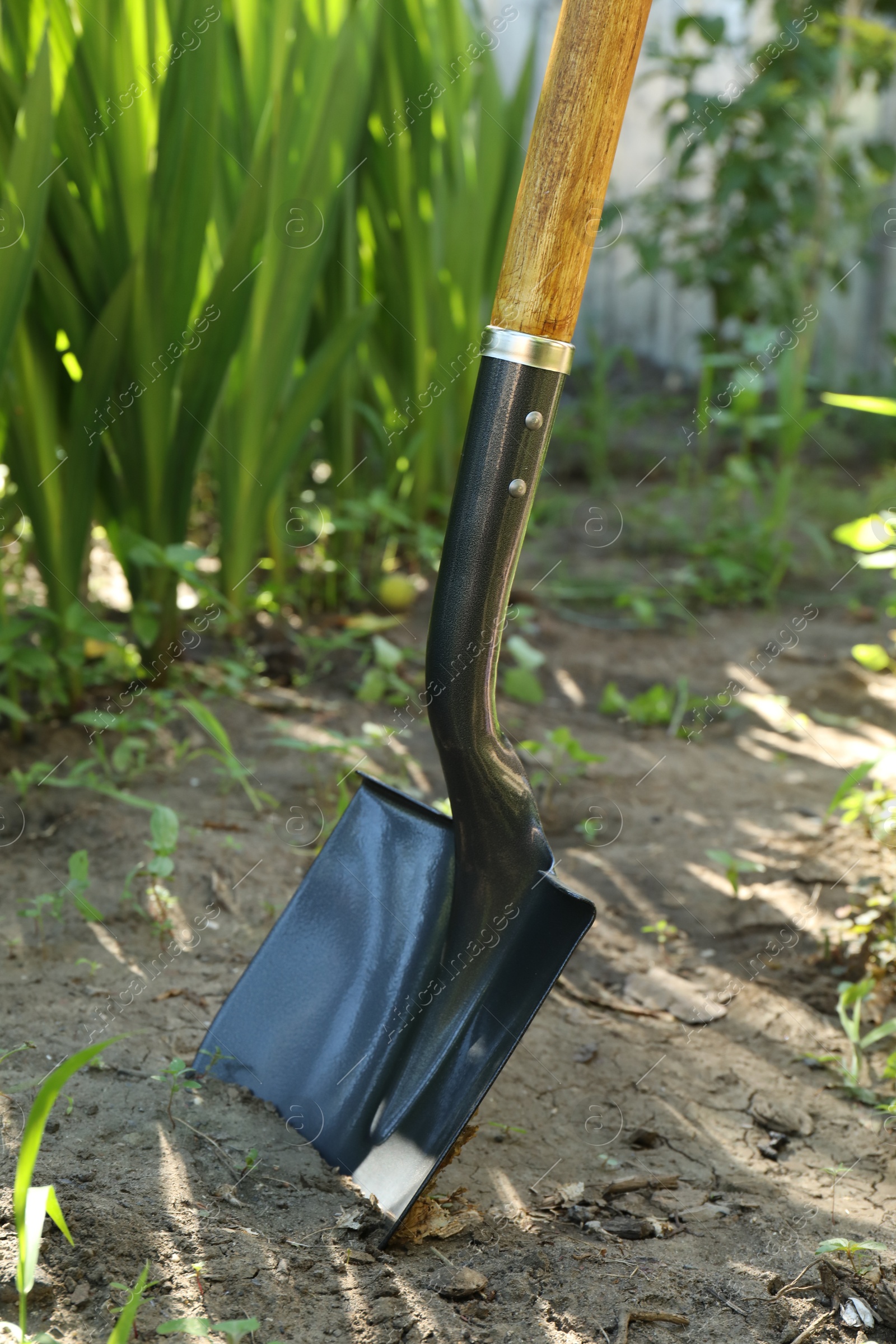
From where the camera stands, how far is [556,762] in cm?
183

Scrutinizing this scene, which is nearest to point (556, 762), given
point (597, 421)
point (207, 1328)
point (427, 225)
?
point (207, 1328)

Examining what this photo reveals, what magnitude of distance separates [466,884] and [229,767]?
73cm

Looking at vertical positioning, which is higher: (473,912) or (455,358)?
(455,358)

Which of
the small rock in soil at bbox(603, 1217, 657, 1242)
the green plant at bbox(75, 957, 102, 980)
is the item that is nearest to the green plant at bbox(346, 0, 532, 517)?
the green plant at bbox(75, 957, 102, 980)

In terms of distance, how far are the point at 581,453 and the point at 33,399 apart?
2.68 m

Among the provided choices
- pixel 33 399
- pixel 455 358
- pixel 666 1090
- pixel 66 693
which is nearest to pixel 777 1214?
pixel 666 1090

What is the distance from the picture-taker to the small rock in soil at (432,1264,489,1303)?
86cm

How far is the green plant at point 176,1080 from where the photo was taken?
1.01 m

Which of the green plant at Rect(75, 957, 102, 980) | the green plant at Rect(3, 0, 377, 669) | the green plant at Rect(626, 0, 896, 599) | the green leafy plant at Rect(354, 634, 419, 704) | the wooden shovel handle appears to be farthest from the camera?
the green plant at Rect(626, 0, 896, 599)

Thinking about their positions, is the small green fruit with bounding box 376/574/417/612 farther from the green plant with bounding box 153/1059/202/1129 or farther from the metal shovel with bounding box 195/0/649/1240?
the green plant with bounding box 153/1059/202/1129

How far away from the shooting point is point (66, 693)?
1817 millimetres

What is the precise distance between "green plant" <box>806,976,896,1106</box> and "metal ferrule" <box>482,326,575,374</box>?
0.82 meters

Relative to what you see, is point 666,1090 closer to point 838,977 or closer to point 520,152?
point 838,977

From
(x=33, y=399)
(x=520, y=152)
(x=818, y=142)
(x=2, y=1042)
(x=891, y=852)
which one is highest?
(x=818, y=142)
